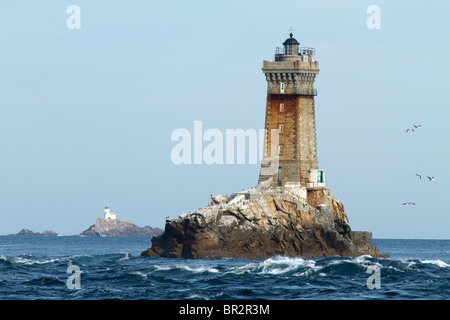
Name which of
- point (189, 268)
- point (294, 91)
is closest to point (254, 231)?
point (294, 91)

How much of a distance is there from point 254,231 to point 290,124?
1424 centimetres

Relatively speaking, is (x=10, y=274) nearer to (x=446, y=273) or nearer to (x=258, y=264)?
(x=258, y=264)

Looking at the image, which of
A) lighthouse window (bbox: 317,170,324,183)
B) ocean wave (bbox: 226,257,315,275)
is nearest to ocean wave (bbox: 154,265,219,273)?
ocean wave (bbox: 226,257,315,275)

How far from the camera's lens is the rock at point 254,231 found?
327 ft

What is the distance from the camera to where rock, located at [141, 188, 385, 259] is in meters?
99.7

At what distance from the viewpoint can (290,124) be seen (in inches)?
4252

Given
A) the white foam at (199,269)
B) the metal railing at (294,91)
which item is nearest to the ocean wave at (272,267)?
the white foam at (199,269)

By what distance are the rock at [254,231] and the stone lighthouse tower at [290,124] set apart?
3636 millimetres

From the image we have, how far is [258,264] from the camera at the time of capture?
278ft

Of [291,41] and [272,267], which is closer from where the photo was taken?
[272,267]

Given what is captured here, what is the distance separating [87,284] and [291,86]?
4433cm

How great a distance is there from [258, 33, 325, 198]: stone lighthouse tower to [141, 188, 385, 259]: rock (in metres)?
3.64

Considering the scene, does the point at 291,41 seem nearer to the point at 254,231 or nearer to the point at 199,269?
the point at 254,231
